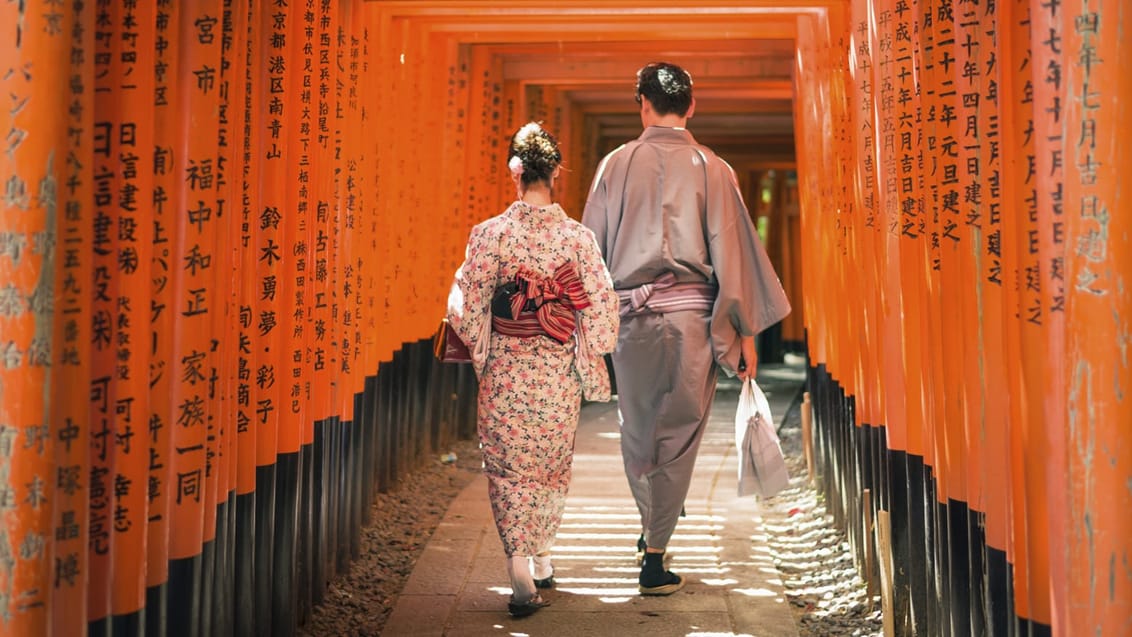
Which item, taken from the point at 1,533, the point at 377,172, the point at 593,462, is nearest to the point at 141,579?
the point at 1,533

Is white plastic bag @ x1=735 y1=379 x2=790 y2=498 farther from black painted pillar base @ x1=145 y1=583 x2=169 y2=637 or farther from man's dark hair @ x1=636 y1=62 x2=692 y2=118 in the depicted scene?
black painted pillar base @ x1=145 y1=583 x2=169 y2=637

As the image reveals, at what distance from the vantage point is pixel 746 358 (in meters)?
5.25

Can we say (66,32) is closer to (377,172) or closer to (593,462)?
(377,172)

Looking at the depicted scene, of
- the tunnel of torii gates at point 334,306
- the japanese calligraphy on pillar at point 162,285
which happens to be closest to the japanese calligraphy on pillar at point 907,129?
the tunnel of torii gates at point 334,306

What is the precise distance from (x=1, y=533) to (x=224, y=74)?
1695 millimetres

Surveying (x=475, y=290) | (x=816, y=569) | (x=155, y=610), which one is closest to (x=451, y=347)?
(x=475, y=290)

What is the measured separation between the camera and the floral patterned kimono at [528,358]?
4.80m

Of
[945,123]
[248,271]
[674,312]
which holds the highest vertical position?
[945,123]

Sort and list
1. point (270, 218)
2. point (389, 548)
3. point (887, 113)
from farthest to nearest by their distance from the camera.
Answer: point (389, 548)
point (887, 113)
point (270, 218)

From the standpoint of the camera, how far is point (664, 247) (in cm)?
517

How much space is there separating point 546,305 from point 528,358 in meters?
0.25

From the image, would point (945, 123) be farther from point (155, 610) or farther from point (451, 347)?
point (155, 610)

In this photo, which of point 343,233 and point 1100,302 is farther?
point 343,233

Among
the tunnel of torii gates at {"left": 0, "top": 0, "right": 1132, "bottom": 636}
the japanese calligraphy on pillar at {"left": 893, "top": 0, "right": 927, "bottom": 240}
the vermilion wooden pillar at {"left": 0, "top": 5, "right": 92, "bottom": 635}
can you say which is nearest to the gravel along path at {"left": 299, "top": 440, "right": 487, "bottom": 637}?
the tunnel of torii gates at {"left": 0, "top": 0, "right": 1132, "bottom": 636}
